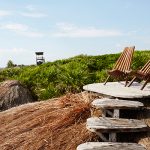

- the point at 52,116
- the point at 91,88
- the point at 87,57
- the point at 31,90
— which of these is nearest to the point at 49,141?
the point at 52,116

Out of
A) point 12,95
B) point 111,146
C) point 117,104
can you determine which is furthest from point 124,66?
point 111,146

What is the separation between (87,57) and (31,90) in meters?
3.05

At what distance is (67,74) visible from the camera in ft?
49.9

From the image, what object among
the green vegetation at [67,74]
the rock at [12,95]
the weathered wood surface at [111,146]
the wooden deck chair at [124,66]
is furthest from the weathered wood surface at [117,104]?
the rock at [12,95]

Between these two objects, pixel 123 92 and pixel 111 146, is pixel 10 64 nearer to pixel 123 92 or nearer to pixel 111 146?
pixel 123 92

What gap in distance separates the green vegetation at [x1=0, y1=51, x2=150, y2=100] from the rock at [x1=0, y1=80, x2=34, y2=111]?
0.67 meters

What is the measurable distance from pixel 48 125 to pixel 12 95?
16.1 feet

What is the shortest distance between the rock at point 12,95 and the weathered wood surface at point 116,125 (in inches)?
223

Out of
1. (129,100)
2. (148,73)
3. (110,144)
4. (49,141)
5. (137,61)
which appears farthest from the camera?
(137,61)

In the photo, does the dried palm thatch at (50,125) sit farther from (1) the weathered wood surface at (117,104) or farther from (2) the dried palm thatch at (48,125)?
(1) the weathered wood surface at (117,104)

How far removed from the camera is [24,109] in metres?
10.6

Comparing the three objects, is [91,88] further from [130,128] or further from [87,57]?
[87,57]

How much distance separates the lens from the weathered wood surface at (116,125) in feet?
26.2

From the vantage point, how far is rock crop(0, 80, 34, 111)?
535 inches
